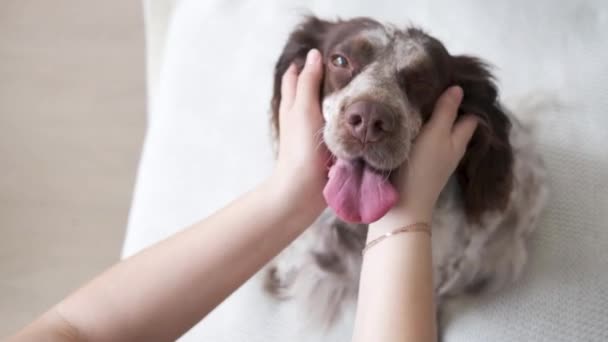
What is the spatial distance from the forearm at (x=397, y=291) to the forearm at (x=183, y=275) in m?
0.14

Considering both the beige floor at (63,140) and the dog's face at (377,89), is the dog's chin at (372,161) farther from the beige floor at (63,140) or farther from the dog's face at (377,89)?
the beige floor at (63,140)

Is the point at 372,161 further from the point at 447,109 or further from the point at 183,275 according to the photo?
the point at 183,275

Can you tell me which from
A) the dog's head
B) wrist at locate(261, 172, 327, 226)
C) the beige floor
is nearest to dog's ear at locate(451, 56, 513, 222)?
the dog's head

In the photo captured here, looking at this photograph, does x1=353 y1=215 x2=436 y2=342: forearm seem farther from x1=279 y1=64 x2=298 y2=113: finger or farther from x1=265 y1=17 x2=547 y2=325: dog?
x1=279 y1=64 x2=298 y2=113: finger

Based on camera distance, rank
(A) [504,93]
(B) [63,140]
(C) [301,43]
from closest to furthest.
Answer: (C) [301,43]
(A) [504,93]
(B) [63,140]

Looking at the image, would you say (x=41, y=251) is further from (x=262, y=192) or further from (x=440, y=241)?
(x=440, y=241)

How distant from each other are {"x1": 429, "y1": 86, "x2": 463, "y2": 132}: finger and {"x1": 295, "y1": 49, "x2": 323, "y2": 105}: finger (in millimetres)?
177

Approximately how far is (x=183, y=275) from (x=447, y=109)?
44cm

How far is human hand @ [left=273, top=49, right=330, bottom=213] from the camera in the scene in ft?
2.62

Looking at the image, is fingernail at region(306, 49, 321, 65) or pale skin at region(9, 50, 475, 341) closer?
pale skin at region(9, 50, 475, 341)

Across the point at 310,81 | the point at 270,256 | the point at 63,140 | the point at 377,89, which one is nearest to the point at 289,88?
the point at 310,81

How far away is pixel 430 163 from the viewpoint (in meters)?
0.78

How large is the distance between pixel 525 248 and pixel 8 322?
130 centimetres

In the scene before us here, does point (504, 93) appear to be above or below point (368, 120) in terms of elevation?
Result: above
